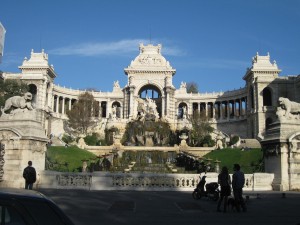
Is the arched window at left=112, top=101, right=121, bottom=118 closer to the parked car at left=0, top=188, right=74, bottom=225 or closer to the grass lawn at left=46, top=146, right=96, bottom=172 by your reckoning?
the grass lawn at left=46, top=146, right=96, bottom=172

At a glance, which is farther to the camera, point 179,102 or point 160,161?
point 179,102

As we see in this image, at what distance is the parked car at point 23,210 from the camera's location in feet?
13.1

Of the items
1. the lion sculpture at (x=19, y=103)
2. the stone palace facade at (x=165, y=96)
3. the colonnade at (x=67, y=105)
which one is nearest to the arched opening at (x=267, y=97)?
the stone palace facade at (x=165, y=96)

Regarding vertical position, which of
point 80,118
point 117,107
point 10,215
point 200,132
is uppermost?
point 117,107

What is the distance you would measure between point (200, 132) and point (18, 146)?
2007 inches

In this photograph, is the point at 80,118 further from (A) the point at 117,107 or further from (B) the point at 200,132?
(A) the point at 117,107

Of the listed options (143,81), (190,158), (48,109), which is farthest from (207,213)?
(143,81)

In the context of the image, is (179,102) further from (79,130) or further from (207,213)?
(207,213)

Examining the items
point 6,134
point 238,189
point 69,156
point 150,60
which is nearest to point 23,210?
point 238,189

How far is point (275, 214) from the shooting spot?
12820mm

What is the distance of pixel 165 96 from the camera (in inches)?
3844

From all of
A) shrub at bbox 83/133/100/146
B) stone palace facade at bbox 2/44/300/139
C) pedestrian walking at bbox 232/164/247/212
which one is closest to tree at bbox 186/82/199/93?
stone palace facade at bbox 2/44/300/139

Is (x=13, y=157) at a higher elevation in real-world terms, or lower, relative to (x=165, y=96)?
lower

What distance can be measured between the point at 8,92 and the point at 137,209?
182ft
